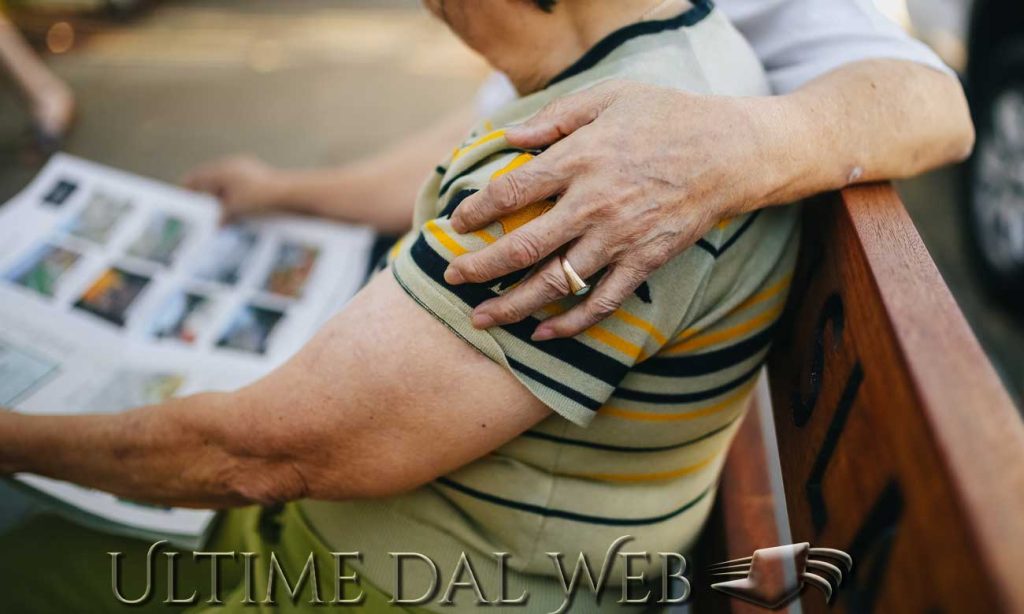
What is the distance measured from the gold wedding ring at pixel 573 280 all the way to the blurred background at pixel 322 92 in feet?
6.15

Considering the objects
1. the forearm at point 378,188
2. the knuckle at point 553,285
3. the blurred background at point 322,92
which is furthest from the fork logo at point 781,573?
the blurred background at point 322,92

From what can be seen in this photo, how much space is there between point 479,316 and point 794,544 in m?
0.39

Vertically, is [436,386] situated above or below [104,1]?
above

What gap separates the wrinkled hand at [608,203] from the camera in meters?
0.71

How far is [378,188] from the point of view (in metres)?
1.60

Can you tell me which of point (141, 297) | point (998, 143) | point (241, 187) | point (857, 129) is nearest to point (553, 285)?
point (857, 129)

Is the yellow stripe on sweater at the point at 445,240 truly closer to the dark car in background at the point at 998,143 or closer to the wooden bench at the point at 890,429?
the wooden bench at the point at 890,429

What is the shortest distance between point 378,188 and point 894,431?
1.22 meters

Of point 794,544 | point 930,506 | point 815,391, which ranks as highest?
point 930,506

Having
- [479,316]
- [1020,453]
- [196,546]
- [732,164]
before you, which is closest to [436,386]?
[479,316]

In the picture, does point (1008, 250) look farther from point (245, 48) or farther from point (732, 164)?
point (245, 48)

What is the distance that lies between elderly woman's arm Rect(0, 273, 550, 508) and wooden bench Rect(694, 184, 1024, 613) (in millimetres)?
279

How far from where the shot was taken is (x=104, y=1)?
361 centimetres

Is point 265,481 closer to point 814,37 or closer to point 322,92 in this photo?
point 814,37
